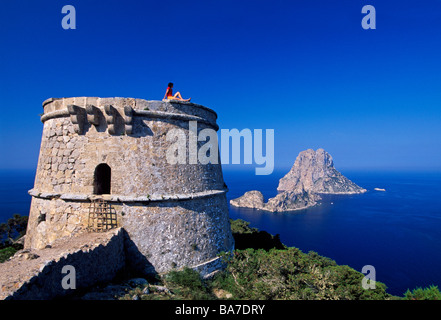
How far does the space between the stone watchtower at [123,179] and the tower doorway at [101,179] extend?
39 millimetres

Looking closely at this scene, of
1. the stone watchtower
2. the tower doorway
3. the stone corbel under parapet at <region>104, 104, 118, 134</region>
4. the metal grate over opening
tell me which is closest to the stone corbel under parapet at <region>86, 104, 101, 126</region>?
the stone watchtower

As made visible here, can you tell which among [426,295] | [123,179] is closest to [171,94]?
[123,179]

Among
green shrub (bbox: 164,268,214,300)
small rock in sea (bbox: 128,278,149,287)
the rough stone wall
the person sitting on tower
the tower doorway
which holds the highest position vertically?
the person sitting on tower

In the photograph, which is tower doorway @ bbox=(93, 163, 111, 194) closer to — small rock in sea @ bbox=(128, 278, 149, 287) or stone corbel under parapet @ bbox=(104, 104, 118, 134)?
stone corbel under parapet @ bbox=(104, 104, 118, 134)

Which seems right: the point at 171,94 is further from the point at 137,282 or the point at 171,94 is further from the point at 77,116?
the point at 137,282

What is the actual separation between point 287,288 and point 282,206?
367 ft

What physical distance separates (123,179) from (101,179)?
4.98 ft

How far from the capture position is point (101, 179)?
30.9 feet

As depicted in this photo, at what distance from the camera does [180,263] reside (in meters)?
8.88

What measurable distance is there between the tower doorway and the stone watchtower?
0.13 feet

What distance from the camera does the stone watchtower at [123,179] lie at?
8.45 meters

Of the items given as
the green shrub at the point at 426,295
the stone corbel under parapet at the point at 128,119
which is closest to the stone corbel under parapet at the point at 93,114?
the stone corbel under parapet at the point at 128,119

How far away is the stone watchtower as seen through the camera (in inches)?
332
